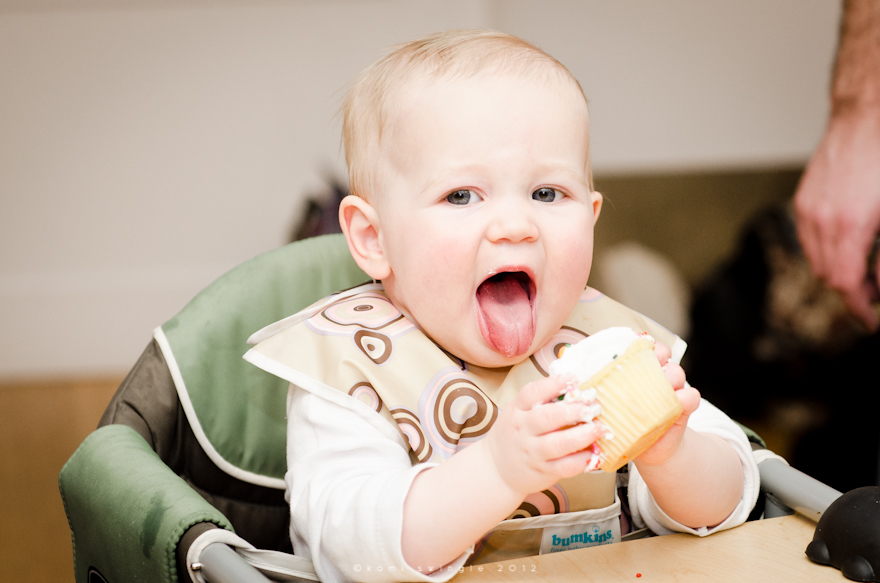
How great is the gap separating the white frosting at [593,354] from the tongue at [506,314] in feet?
0.36

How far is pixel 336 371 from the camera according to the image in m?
0.71

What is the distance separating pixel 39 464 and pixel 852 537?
184 cm

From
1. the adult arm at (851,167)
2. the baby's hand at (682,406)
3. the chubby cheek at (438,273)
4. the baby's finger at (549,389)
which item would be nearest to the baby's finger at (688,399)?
the baby's hand at (682,406)

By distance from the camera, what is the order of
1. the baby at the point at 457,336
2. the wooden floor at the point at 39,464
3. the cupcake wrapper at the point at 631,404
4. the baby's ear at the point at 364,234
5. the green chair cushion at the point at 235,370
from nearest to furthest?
the cupcake wrapper at the point at 631,404 < the baby at the point at 457,336 < the baby's ear at the point at 364,234 < the green chair cushion at the point at 235,370 < the wooden floor at the point at 39,464

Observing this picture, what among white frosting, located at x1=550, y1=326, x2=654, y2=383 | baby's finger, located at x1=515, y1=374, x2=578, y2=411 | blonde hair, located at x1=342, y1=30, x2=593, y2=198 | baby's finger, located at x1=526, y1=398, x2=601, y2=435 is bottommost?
baby's finger, located at x1=526, y1=398, x2=601, y2=435

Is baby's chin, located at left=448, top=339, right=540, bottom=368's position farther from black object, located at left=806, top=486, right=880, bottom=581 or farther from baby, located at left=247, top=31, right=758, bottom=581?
black object, located at left=806, top=486, right=880, bottom=581

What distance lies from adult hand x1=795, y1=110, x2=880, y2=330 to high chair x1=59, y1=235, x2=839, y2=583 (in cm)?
101

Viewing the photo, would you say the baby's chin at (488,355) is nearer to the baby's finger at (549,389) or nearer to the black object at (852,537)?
the baby's finger at (549,389)

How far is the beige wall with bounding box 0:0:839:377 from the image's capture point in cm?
205

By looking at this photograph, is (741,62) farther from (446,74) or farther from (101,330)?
(101,330)

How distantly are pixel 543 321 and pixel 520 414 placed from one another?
17 centimetres

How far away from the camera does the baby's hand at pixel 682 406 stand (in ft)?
1.95

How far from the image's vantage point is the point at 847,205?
159 centimetres

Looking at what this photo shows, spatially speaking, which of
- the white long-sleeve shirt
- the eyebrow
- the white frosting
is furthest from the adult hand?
the white frosting
